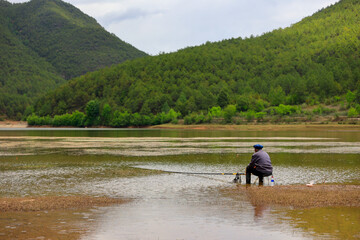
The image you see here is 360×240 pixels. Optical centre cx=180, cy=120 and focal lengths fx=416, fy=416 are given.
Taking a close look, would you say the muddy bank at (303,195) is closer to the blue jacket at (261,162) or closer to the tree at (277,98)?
the blue jacket at (261,162)

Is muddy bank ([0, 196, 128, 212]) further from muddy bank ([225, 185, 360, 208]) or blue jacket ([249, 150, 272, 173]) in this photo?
blue jacket ([249, 150, 272, 173])

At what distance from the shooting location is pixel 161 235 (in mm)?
12500

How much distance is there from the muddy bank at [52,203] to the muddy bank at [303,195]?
606cm

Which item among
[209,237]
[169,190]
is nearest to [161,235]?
[209,237]

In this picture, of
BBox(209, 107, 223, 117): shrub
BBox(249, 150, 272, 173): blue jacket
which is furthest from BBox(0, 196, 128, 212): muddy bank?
BBox(209, 107, 223, 117): shrub

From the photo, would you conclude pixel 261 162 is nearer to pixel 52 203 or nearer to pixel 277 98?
pixel 52 203

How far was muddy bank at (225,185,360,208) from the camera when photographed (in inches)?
666

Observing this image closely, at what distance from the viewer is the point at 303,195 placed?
1859cm

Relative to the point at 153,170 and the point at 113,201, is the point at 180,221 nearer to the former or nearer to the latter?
the point at 113,201

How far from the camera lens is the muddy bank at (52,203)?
16.2m

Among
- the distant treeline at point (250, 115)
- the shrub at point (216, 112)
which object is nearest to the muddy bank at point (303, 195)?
the distant treeline at point (250, 115)

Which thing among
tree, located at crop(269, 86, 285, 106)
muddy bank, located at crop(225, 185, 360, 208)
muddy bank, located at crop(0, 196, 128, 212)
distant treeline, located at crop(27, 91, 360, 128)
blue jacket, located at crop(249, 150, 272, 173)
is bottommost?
muddy bank, located at crop(225, 185, 360, 208)

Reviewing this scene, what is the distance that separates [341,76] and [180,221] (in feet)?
658

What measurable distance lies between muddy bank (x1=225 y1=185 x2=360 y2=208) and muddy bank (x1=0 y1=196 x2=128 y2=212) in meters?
6.06
